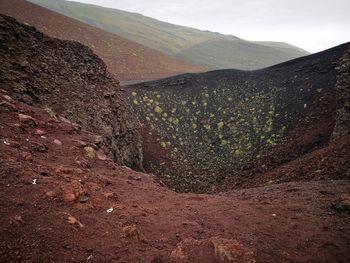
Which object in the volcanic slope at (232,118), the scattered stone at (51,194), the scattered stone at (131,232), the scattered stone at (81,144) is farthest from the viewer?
the volcanic slope at (232,118)

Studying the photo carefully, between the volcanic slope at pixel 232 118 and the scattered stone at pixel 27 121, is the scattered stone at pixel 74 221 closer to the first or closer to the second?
the scattered stone at pixel 27 121

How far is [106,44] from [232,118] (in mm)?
39742

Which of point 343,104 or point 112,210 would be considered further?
point 343,104

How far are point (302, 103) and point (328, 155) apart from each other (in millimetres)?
10589

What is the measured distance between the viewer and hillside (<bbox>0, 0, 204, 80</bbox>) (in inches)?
1925

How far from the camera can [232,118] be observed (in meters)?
23.9

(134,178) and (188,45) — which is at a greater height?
(188,45)

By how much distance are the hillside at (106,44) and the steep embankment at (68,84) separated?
2618 centimetres

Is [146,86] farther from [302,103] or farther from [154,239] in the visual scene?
[154,239]

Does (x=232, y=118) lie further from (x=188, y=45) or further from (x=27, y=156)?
(x=188, y=45)

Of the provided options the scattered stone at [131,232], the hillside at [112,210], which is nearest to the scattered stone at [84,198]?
the hillside at [112,210]

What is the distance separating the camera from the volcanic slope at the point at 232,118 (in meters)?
18.7

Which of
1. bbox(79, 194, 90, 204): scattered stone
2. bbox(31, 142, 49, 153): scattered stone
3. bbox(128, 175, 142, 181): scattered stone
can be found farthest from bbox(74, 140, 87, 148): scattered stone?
bbox(79, 194, 90, 204): scattered stone

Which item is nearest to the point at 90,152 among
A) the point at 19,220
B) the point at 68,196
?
the point at 68,196
